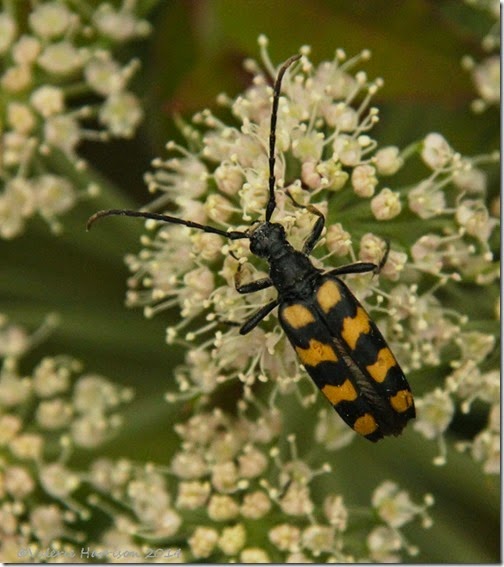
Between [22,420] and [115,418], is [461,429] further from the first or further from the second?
[22,420]

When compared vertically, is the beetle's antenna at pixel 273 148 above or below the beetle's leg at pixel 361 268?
above

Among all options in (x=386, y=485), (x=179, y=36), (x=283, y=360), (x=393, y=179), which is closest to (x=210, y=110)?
(x=179, y=36)

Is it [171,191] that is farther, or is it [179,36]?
[179,36]

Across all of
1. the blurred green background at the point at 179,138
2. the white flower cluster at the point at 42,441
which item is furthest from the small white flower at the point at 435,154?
the white flower cluster at the point at 42,441

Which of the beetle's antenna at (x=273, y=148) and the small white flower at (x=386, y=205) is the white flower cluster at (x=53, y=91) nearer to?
the beetle's antenna at (x=273, y=148)

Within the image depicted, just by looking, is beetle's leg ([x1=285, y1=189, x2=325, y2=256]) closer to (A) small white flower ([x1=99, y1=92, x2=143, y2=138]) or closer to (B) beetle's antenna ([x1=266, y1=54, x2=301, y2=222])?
(B) beetle's antenna ([x1=266, y1=54, x2=301, y2=222])
